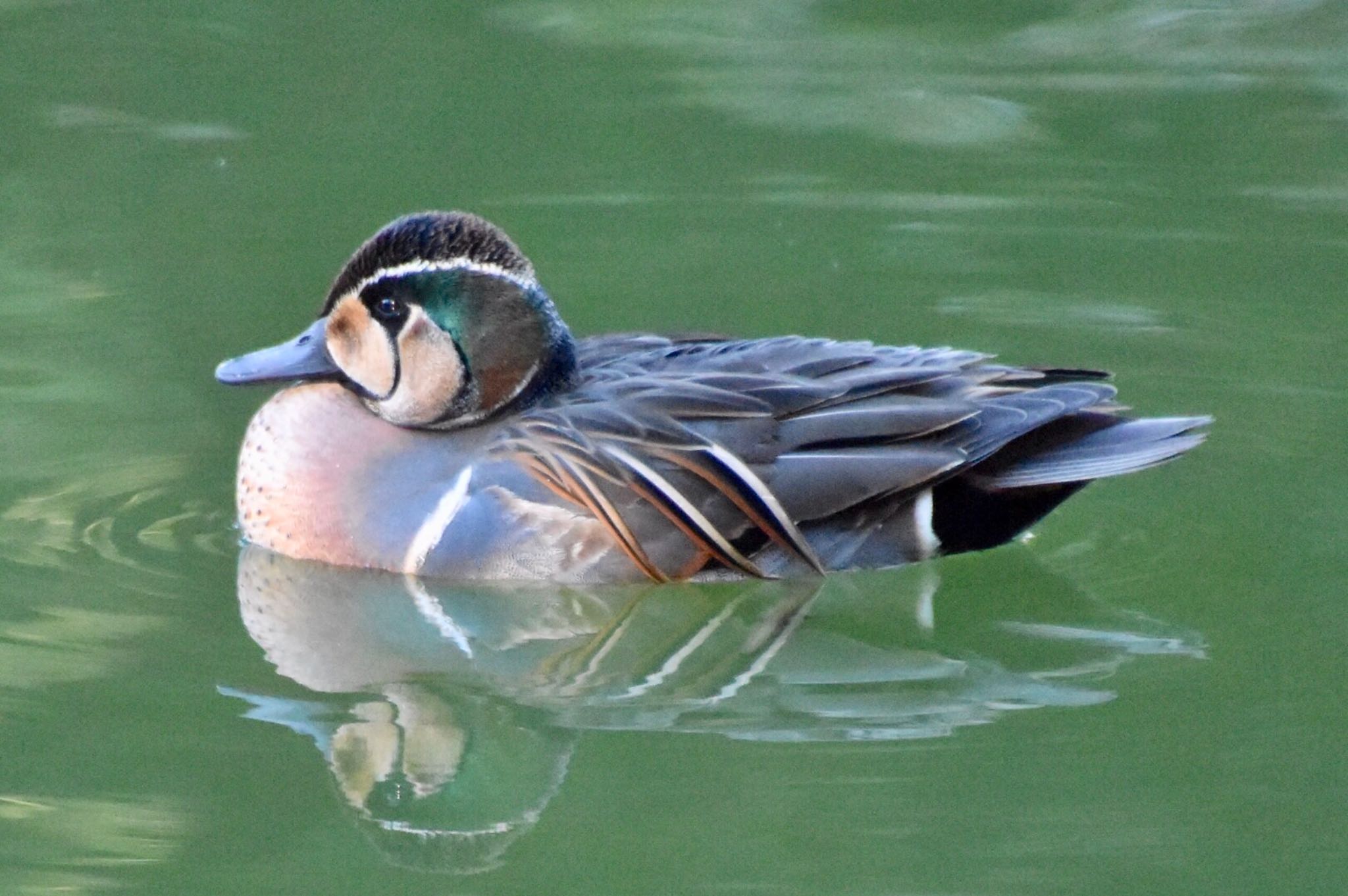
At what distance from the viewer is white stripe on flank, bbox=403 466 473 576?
22.4 feet

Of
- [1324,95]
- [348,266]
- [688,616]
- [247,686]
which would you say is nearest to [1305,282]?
[1324,95]

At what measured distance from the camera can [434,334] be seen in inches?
275

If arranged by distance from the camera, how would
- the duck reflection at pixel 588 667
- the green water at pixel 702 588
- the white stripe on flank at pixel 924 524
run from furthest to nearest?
the white stripe on flank at pixel 924 524 → the duck reflection at pixel 588 667 → the green water at pixel 702 588

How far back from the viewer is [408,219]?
6.87 meters

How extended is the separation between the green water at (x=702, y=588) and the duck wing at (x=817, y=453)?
184mm

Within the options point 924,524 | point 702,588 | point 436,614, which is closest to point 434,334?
point 436,614

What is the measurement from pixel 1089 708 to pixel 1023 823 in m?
0.76

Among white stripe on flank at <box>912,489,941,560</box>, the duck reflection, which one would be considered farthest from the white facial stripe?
white stripe on flank at <box>912,489,941,560</box>

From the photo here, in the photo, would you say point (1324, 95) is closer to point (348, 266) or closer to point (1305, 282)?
point (1305, 282)

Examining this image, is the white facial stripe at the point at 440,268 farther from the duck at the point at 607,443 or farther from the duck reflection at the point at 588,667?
the duck reflection at the point at 588,667

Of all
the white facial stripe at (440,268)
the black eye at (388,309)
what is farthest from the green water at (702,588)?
the white facial stripe at (440,268)

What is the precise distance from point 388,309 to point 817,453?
1.46 meters

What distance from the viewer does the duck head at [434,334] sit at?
688 centimetres

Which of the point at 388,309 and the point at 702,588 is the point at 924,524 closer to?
the point at 702,588
